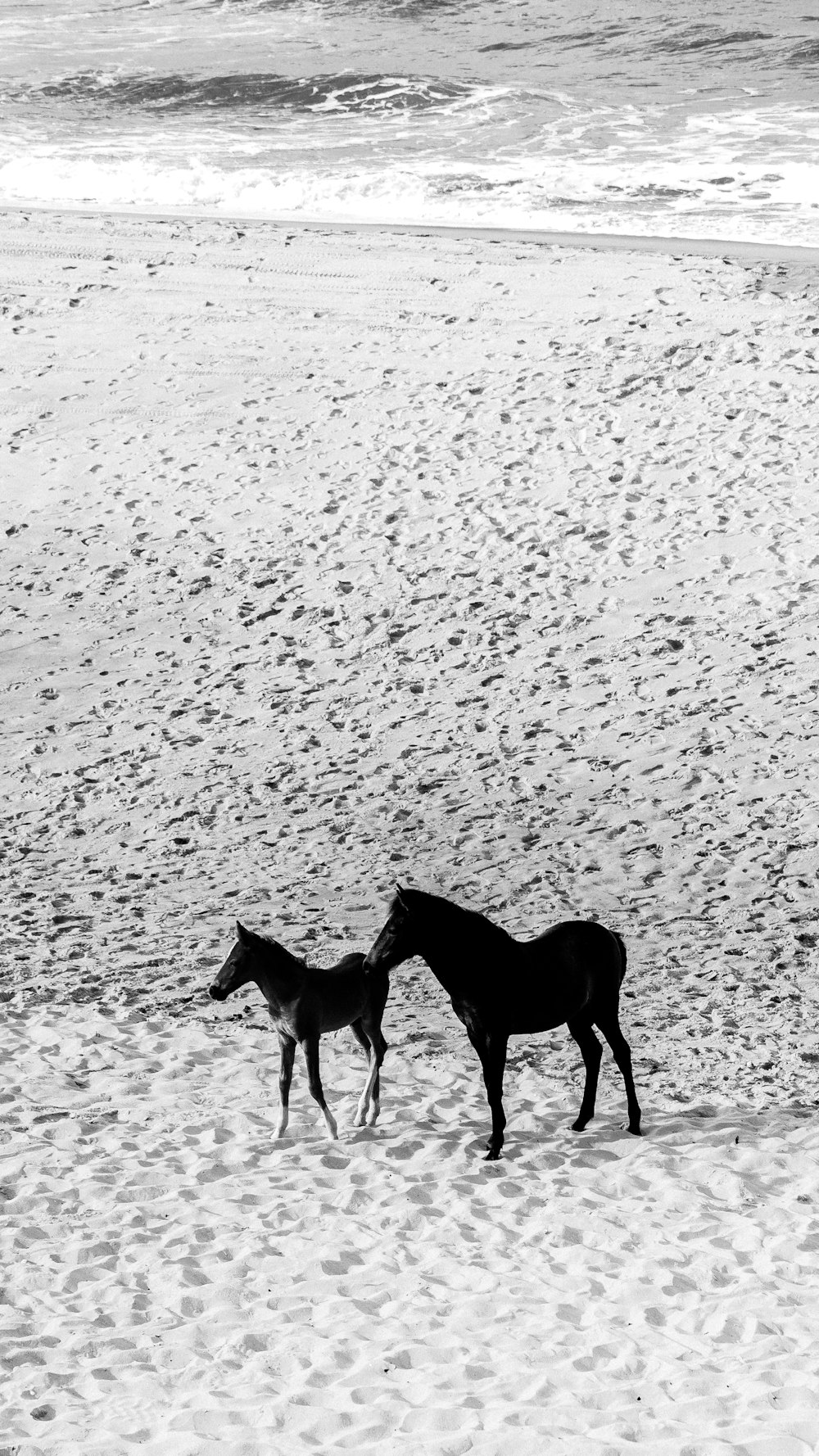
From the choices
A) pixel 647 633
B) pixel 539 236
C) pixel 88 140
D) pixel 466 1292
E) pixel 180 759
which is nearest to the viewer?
pixel 466 1292

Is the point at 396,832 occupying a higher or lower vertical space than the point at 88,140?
lower

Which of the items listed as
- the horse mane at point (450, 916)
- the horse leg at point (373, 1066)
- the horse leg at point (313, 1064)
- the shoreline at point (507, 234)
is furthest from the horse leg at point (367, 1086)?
the shoreline at point (507, 234)

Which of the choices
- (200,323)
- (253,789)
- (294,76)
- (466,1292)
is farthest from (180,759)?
(294,76)

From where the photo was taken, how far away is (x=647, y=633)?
39.5ft

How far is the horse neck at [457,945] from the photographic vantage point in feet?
20.9

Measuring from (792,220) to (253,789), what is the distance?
14133mm

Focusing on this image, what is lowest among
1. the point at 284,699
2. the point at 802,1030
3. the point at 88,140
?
the point at 802,1030

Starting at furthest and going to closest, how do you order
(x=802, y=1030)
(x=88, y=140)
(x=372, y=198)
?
1. (x=88, y=140)
2. (x=372, y=198)
3. (x=802, y=1030)

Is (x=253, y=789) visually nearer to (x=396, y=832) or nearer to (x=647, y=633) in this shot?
(x=396, y=832)

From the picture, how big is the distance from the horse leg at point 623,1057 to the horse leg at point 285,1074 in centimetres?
142

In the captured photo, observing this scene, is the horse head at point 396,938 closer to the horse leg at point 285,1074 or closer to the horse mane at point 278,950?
the horse mane at point 278,950

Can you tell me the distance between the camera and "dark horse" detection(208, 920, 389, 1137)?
21.5ft

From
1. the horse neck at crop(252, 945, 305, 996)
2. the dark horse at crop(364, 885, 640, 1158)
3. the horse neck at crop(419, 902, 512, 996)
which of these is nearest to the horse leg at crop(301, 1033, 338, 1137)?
the horse neck at crop(252, 945, 305, 996)

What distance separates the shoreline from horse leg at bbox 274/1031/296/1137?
13.9 m
